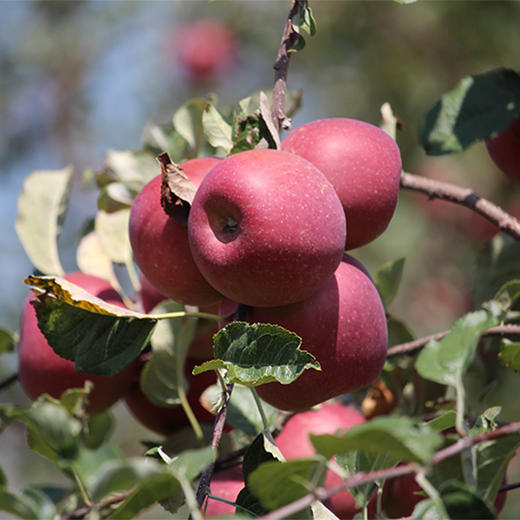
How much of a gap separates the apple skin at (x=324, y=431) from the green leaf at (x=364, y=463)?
28 centimetres

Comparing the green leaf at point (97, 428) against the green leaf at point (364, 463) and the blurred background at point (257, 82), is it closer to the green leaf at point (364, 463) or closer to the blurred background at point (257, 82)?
the green leaf at point (364, 463)

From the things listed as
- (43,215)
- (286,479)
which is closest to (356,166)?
(286,479)

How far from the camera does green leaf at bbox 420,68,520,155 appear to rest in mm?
1102

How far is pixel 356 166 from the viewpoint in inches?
31.6

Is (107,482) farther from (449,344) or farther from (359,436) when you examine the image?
(449,344)

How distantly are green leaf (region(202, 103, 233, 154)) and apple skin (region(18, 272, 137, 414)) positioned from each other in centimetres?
31

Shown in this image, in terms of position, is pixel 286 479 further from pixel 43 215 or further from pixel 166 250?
Result: pixel 43 215

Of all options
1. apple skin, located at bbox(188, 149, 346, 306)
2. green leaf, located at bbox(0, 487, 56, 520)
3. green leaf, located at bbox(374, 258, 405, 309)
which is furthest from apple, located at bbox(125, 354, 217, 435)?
green leaf, located at bbox(0, 487, 56, 520)

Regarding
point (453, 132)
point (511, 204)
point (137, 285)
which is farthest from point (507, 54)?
point (137, 285)

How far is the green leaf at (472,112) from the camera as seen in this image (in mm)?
1102

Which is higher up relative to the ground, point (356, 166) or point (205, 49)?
point (205, 49)

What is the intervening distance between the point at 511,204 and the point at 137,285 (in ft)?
6.20

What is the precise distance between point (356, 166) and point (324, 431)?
1.49 ft

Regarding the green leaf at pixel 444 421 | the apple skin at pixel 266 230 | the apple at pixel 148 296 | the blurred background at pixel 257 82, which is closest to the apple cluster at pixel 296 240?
the apple skin at pixel 266 230
